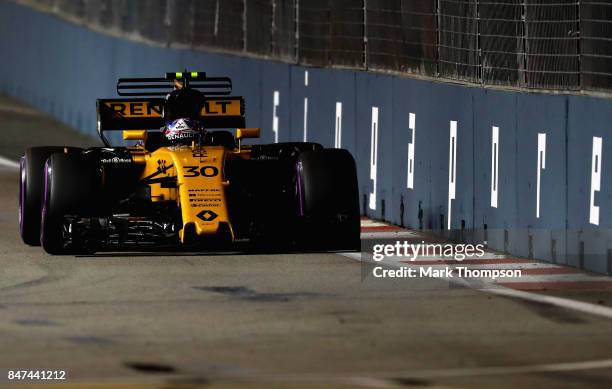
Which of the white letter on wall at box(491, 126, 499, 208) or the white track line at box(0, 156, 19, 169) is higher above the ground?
the white letter on wall at box(491, 126, 499, 208)

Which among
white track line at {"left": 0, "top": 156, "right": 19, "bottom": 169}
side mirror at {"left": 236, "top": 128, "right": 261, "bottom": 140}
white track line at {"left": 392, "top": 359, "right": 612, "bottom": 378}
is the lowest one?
white track line at {"left": 0, "top": 156, "right": 19, "bottom": 169}

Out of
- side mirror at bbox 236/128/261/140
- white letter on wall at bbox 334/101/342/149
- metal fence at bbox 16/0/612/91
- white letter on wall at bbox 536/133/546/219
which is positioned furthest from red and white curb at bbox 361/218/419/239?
white letter on wall at bbox 536/133/546/219

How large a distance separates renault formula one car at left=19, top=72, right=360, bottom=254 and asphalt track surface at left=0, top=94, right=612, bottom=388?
9.8 inches

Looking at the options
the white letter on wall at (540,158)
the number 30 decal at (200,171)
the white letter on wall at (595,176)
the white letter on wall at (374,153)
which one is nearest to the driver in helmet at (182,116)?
the number 30 decal at (200,171)

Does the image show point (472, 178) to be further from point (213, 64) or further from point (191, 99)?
point (213, 64)

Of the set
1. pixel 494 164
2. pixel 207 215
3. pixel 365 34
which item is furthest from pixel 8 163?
pixel 207 215

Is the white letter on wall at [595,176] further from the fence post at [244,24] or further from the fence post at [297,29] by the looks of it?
the fence post at [244,24]

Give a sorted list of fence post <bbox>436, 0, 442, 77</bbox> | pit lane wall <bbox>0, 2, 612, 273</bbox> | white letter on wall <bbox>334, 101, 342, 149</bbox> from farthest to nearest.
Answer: white letter on wall <bbox>334, 101, 342, 149</bbox> < fence post <bbox>436, 0, 442, 77</bbox> < pit lane wall <bbox>0, 2, 612, 273</bbox>

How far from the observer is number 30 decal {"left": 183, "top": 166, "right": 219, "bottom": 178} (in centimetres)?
1656

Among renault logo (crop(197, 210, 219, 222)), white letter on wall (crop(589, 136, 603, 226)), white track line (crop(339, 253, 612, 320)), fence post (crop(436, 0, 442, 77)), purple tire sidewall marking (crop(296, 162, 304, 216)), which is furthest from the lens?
fence post (crop(436, 0, 442, 77))

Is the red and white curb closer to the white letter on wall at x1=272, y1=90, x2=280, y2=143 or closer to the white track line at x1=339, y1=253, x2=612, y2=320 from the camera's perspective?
the white track line at x1=339, y1=253, x2=612, y2=320

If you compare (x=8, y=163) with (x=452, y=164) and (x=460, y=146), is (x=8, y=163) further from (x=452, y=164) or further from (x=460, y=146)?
(x=460, y=146)

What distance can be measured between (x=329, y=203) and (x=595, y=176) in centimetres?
243

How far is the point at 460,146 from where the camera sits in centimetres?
1839
